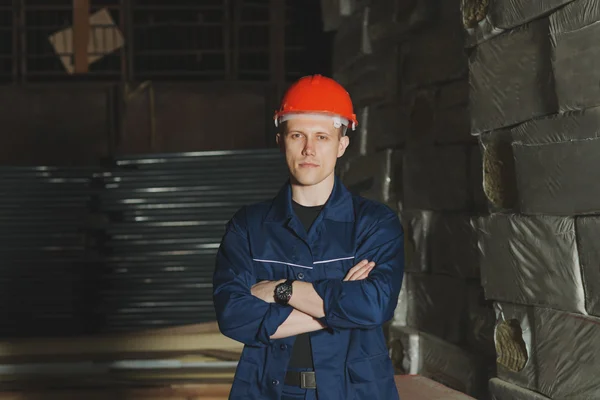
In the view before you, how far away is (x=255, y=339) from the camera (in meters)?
2.31

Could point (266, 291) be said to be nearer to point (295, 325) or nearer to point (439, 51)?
point (295, 325)

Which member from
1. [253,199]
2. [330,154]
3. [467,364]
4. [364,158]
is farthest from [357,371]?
[253,199]

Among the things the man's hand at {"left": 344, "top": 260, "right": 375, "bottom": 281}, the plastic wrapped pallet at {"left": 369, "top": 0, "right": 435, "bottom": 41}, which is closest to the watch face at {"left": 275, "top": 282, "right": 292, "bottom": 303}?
the man's hand at {"left": 344, "top": 260, "right": 375, "bottom": 281}

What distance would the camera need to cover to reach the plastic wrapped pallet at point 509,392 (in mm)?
2945

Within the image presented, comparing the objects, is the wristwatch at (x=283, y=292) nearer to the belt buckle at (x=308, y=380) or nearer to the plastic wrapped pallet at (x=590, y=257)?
the belt buckle at (x=308, y=380)

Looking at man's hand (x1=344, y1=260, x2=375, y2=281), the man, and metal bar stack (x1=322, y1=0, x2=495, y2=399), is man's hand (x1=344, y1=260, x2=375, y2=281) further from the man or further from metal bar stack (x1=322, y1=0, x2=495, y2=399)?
metal bar stack (x1=322, y1=0, x2=495, y2=399)

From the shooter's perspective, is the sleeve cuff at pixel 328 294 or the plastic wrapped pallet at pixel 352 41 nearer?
the sleeve cuff at pixel 328 294

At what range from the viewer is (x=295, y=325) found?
7.50ft

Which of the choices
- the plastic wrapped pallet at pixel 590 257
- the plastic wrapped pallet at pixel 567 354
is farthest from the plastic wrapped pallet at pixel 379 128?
the plastic wrapped pallet at pixel 590 257

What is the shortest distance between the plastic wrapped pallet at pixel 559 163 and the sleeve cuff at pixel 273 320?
100 centimetres

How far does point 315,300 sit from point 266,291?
0.49 ft

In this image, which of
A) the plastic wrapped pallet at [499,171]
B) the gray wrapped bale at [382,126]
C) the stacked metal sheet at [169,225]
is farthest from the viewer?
the stacked metal sheet at [169,225]

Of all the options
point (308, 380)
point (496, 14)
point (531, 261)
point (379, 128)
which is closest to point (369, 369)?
point (308, 380)

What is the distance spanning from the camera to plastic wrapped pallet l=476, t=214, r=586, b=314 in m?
2.67
